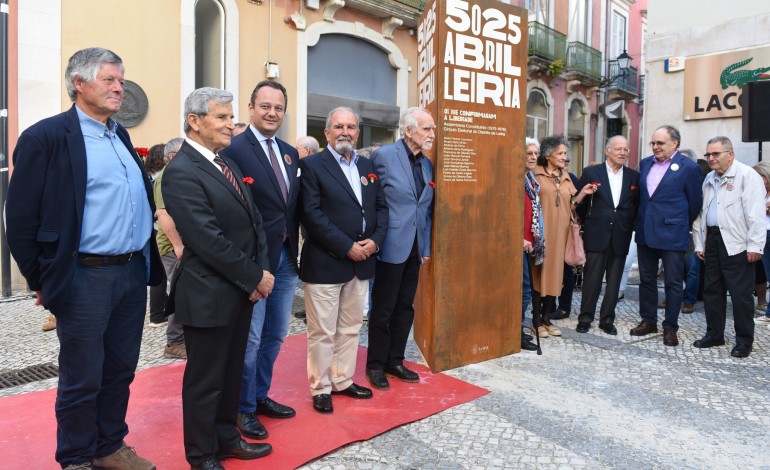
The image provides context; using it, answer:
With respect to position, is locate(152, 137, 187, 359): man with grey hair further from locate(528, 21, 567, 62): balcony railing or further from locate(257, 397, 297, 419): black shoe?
locate(528, 21, 567, 62): balcony railing

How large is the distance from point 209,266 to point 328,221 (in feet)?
3.32

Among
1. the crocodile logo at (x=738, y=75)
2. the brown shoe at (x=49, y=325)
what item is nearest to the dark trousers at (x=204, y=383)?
the brown shoe at (x=49, y=325)

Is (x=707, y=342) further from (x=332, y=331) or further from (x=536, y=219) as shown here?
(x=332, y=331)

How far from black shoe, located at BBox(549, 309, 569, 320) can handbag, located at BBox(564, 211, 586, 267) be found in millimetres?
870

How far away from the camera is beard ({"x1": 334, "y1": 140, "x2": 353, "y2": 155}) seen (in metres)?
3.72

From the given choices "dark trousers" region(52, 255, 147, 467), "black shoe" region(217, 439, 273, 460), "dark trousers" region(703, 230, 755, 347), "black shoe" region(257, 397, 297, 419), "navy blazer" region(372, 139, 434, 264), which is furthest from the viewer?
"dark trousers" region(703, 230, 755, 347)

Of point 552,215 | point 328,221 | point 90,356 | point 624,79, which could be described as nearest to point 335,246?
point 328,221

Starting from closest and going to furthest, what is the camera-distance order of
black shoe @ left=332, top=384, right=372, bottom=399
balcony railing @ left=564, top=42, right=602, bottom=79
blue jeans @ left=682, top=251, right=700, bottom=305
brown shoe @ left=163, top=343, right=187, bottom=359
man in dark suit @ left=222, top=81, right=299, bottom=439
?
1. man in dark suit @ left=222, top=81, right=299, bottom=439
2. black shoe @ left=332, top=384, right=372, bottom=399
3. brown shoe @ left=163, top=343, right=187, bottom=359
4. blue jeans @ left=682, top=251, right=700, bottom=305
5. balcony railing @ left=564, top=42, right=602, bottom=79

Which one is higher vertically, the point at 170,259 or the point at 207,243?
the point at 207,243

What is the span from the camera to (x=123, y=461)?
286 centimetres

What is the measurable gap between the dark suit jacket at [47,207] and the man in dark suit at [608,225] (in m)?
4.74

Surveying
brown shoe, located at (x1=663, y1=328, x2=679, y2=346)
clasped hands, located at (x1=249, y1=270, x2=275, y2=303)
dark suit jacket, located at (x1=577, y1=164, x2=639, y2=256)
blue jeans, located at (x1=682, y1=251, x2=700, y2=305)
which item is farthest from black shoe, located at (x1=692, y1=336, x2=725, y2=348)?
clasped hands, located at (x1=249, y1=270, x2=275, y2=303)

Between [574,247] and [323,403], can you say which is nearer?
[323,403]

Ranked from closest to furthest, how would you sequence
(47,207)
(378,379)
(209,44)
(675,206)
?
1. (47,207)
2. (378,379)
3. (675,206)
4. (209,44)
